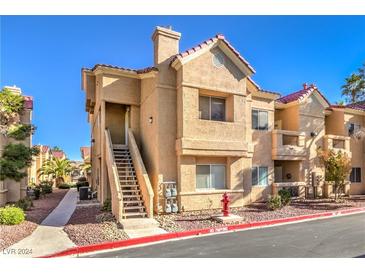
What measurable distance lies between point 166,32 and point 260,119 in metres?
8.63

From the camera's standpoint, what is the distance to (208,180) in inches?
557

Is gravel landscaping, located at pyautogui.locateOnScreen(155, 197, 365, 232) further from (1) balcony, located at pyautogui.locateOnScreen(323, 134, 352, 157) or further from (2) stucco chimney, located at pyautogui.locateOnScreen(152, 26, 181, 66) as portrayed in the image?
(2) stucco chimney, located at pyautogui.locateOnScreen(152, 26, 181, 66)

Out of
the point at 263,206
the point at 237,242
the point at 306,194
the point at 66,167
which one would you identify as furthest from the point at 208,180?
the point at 66,167

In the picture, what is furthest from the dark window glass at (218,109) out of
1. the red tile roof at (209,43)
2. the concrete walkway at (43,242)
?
the concrete walkway at (43,242)

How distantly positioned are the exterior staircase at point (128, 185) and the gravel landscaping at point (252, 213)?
3.34ft

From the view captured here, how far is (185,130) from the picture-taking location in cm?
1312

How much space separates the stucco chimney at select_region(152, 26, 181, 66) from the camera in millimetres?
13742

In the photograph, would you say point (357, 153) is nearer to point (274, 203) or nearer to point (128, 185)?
point (274, 203)

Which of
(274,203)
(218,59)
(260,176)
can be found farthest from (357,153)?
(218,59)

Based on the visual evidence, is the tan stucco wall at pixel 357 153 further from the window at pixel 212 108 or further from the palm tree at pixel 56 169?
the palm tree at pixel 56 169

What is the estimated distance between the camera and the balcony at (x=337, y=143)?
2034 centimetres

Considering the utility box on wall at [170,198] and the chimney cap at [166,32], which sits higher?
the chimney cap at [166,32]

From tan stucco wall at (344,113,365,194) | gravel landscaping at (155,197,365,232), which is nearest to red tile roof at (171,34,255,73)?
gravel landscaping at (155,197,365,232)

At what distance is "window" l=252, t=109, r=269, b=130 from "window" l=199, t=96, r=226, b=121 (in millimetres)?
3706
